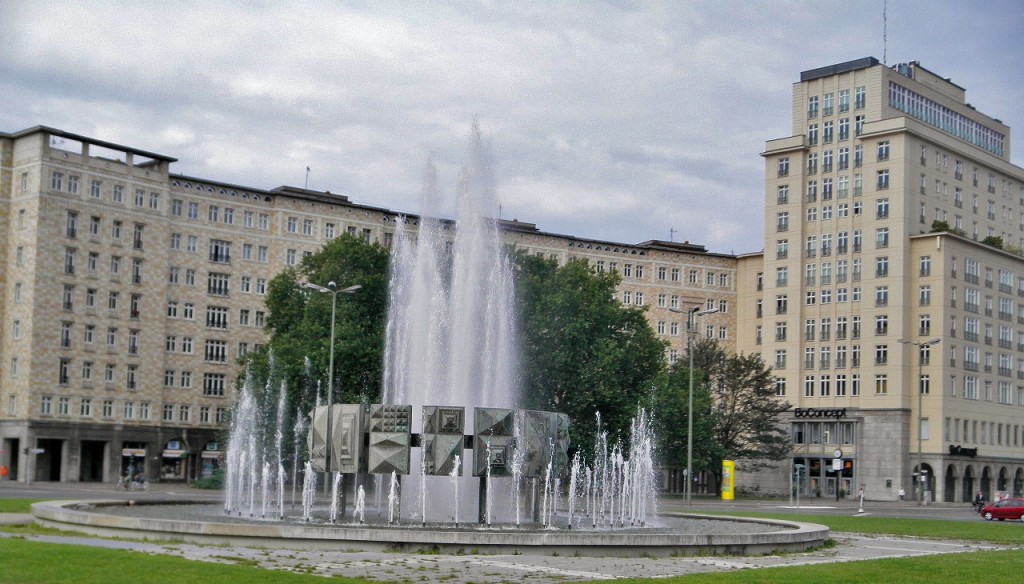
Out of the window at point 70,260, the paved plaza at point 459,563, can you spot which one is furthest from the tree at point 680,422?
the paved plaza at point 459,563

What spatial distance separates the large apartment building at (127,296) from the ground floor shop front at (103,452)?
0.10 m

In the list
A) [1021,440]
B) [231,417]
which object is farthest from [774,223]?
[231,417]

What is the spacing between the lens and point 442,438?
32344 millimetres

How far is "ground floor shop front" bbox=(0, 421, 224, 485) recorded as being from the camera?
3150 inches

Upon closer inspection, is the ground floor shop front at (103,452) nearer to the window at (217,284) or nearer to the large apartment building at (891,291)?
the window at (217,284)

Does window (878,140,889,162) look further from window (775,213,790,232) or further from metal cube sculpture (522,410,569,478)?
→ metal cube sculpture (522,410,569,478)

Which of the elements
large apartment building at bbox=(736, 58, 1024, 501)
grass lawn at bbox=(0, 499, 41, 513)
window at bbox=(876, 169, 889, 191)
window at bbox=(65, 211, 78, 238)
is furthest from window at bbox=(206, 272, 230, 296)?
window at bbox=(876, 169, 889, 191)

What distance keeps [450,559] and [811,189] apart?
81491mm

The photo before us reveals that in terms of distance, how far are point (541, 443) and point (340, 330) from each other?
35477mm

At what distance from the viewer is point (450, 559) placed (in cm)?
2539

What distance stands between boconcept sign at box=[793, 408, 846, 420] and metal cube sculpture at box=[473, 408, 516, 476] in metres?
68.3

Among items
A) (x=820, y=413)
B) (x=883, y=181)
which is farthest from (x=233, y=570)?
(x=883, y=181)

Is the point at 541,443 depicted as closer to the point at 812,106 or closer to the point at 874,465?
the point at 874,465

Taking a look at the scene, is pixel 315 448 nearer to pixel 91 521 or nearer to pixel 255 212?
pixel 91 521
